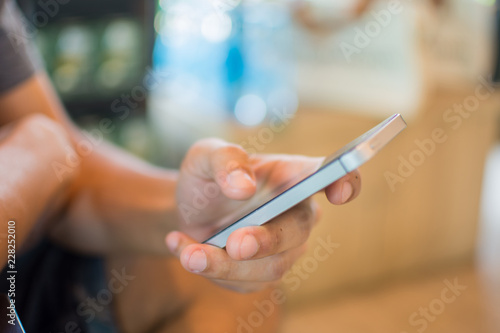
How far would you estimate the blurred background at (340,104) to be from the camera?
1.40m

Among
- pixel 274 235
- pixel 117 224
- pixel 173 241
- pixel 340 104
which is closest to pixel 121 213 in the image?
pixel 117 224

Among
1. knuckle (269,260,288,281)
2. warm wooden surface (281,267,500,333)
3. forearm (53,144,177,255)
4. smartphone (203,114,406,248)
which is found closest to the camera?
smartphone (203,114,406,248)

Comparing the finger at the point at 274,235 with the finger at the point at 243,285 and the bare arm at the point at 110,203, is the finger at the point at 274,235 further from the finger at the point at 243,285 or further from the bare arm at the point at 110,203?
the bare arm at the point at 110,203

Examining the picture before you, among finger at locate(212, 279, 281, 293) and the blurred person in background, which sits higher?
the blurred person in background

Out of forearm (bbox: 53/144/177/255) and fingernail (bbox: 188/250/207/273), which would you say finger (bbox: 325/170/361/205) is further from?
forearm (bbox: 53/144/177/255)

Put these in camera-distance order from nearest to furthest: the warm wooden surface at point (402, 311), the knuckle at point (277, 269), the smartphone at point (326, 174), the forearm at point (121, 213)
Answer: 1. the smartphone at point (326, 174)
2. the knuckle at point (277, 269)
3. the forearm at point (121, 213)
4. the warm wooden surface at point (402, 311)

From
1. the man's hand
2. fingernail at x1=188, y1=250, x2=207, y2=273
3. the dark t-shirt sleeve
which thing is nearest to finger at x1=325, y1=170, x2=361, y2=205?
the man's hand

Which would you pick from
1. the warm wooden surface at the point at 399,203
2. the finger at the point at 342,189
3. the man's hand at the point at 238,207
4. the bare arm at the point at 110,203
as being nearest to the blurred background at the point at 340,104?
the warm wooden surface at the point at 399,203

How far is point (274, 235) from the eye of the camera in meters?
0.41

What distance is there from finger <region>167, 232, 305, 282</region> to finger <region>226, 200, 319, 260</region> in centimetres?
2

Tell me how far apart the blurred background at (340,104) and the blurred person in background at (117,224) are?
670 millimetres

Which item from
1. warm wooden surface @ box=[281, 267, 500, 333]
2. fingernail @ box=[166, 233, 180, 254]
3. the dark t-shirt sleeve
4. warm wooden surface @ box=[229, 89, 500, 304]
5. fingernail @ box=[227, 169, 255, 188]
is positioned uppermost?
the dark t-shirt sleeve

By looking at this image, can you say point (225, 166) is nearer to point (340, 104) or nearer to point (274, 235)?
point (274, 235)

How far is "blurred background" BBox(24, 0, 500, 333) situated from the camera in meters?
1.40
